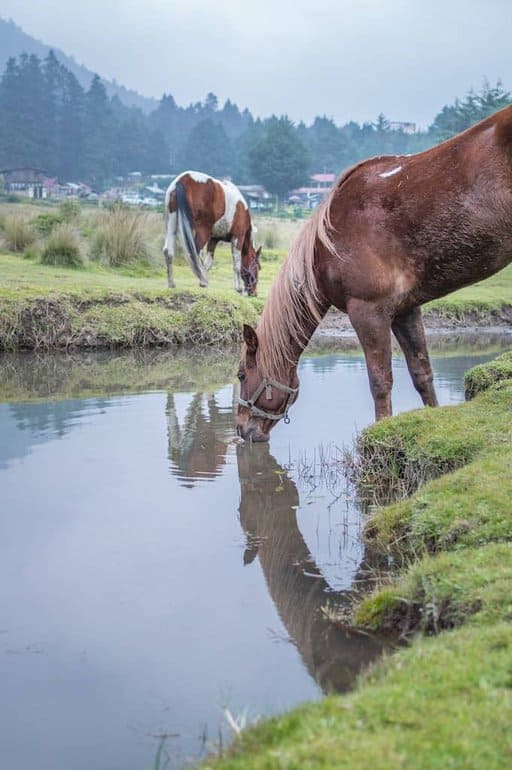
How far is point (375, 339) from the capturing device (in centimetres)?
548

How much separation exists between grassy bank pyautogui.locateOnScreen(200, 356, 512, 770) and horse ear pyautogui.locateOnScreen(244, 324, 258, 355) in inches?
Result: 38.0

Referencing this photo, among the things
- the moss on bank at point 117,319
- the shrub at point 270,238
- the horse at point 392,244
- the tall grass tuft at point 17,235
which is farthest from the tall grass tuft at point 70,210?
the horse at point 392,244

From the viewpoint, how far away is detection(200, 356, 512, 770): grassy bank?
2.11m

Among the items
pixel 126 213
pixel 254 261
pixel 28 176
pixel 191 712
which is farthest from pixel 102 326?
pixel 28 176

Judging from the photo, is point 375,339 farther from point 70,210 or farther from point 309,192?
→ point 309,192

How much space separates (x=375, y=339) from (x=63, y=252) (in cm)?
1051

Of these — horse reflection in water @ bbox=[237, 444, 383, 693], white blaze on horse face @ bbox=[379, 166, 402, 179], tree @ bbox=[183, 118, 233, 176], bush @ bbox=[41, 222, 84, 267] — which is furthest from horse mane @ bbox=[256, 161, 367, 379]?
tree @ bbox=[183, 118, 233, 176]

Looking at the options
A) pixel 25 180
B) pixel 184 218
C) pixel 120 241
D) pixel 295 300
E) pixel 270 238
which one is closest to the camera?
pixel 295 300

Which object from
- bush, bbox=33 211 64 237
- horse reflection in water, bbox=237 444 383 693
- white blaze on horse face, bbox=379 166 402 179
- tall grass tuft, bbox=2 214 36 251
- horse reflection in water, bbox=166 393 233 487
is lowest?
horse reflection in water, bbox=237 444 383 693

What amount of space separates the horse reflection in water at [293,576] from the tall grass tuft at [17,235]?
11.1 meters

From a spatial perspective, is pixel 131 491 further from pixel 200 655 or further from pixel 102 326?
pixel 102 326

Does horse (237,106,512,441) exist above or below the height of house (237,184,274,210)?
below

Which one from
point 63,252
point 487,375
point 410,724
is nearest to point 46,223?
point 63,252

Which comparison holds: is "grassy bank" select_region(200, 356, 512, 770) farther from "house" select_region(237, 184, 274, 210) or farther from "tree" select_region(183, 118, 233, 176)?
"tree" select_region(183, 118, 233, 176)
